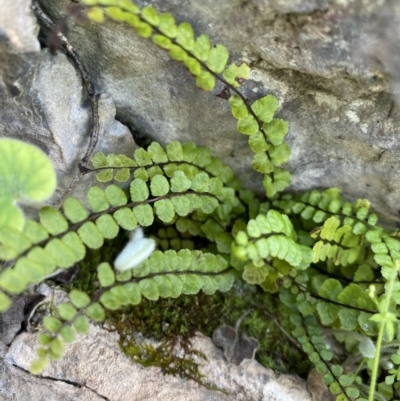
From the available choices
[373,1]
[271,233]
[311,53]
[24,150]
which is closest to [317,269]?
[271,233]

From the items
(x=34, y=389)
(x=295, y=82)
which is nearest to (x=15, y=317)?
(x=34, y=389)

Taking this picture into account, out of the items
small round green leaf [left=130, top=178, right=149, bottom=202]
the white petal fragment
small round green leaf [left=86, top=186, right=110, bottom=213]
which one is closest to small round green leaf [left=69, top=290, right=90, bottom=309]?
the white petal fragment

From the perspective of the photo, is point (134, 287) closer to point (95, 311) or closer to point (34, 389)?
point (95, 311)

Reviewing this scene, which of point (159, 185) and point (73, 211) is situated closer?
point (73, 211)

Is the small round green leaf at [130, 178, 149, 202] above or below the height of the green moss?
above

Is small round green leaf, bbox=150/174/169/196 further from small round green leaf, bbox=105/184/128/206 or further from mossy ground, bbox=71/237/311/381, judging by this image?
mossy ground, bbox=71/237/311/381
